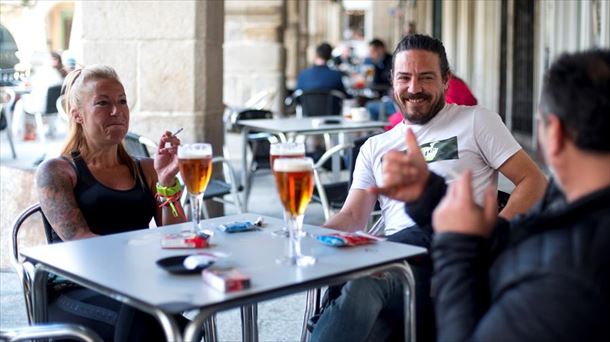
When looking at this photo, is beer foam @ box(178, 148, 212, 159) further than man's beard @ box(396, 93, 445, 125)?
No

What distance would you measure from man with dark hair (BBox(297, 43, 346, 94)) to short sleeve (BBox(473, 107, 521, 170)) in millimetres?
7201

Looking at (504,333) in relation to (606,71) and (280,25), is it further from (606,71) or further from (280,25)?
(280,25)

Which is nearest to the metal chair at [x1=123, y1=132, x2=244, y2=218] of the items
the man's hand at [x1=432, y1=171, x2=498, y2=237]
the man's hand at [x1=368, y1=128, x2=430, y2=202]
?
the man's hand at [x1=368, y1=128, x2=430, y2=202]

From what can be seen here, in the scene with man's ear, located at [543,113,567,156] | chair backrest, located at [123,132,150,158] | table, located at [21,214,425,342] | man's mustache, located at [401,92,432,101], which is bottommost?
table, located at [21,214,425,342]

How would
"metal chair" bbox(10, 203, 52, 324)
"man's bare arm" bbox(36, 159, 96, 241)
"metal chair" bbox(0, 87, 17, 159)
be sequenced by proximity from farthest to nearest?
"metal chair" bbox(0, 87, 17, 159), "man's bare arm" bbox(36, 159, 96, 241), "metal chair" bbox(10, 203, 52, 324)

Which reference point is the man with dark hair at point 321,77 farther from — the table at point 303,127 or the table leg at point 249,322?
the table leg at point 249,322

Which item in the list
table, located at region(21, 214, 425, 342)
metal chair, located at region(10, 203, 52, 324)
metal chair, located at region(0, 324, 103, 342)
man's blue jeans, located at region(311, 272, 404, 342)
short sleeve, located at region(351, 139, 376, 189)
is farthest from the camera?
short sleeve, located at region(351, 139, 376, 189)

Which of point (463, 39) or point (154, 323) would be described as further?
point (463, 39)

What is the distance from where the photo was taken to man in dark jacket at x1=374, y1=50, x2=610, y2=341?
150 centimetres

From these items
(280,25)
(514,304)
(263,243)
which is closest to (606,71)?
(514,304)

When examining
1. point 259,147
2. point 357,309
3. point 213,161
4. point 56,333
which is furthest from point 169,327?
point 259,147

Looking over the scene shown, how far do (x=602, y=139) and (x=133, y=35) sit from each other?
13.9 ft

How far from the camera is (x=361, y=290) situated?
2.46m

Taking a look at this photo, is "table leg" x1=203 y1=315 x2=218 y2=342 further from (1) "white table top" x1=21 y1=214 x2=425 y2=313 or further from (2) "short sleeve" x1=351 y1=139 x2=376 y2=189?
(2) "short sleeve" x1=351 y1=139 x2=376 y2=189
